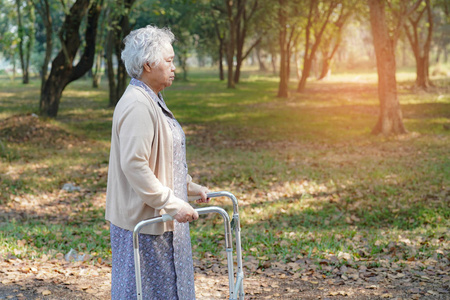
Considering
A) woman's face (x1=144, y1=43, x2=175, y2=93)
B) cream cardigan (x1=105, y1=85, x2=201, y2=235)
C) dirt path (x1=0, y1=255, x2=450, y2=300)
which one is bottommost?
dirt path (x1=0, y1=255, x2=450, y2=300)

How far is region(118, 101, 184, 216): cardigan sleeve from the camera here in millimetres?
3059

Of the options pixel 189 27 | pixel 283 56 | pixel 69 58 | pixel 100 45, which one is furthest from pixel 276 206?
pixel 189 27

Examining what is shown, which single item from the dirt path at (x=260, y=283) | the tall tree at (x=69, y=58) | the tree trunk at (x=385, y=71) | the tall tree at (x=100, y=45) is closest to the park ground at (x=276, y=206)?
the dirt path at (x=260, y=283)

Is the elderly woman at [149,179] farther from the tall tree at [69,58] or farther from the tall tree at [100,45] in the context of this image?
the tall tree at [100,45]

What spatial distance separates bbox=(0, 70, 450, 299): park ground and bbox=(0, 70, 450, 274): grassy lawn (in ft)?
0.09

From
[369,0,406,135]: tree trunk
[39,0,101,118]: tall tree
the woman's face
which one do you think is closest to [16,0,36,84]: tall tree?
[39,0,101,118]: tall tree

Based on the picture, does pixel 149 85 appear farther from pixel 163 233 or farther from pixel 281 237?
pixel 281 237

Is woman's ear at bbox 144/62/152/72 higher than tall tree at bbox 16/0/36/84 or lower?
lower

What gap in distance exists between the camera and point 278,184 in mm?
10773

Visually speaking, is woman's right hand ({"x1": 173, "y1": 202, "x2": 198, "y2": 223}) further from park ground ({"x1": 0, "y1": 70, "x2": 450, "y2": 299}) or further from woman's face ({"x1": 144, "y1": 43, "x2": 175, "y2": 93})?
park ground ({"x1": 0, "y1": 70, "x2": 450, "y2": 299})

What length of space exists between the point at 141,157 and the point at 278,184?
789 centimetres

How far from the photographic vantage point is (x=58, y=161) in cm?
1254

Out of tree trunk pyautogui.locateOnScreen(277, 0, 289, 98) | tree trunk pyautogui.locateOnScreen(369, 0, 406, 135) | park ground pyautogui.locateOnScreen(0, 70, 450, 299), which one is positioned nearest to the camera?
park ground pyautogui.locateOnScreen(0, 70, 450, 299)

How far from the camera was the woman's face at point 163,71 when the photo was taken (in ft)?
10.7
